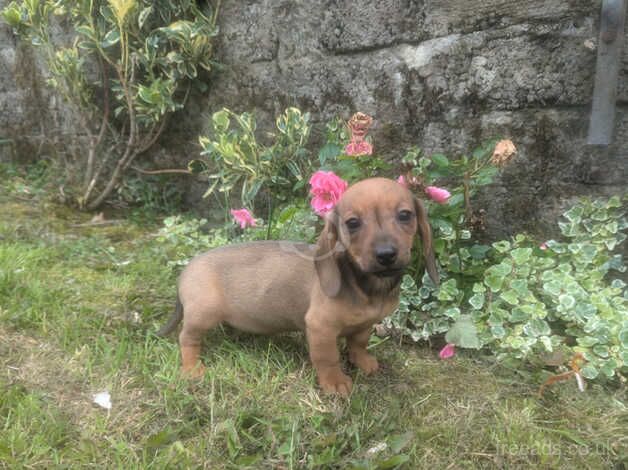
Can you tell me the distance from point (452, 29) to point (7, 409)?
3.12m

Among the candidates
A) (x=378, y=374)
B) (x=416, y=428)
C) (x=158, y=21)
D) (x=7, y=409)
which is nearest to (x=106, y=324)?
(x=7, y=409)

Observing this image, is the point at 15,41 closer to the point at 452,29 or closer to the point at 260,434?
the point at 452,29

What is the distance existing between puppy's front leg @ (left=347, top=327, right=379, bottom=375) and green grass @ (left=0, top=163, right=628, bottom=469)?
6 centimetres

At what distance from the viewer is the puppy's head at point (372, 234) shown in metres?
2.04

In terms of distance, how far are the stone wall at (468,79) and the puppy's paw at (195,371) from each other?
1957 mm

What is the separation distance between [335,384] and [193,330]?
0.73 metres

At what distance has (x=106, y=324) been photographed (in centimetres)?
289

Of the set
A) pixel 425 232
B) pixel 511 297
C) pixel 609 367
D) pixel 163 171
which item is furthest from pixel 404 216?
pixel 163 171

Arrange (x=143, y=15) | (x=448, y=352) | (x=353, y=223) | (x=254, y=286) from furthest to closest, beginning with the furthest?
(x=143, y=15) → (x=448, y=352) → (x=254, y=286) → (x=353, y=223)

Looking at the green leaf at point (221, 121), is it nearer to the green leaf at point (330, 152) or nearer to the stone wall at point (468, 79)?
the stone wall at point (468, 79)

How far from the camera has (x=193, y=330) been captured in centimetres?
256

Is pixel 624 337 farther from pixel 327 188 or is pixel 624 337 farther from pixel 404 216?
pixel 327 188

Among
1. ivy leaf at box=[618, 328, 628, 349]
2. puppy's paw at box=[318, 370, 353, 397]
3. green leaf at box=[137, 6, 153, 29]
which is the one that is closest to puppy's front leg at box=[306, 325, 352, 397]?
puppy's paw at box=[318, 370, 353, 397]

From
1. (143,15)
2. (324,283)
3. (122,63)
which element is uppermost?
(143,15)
